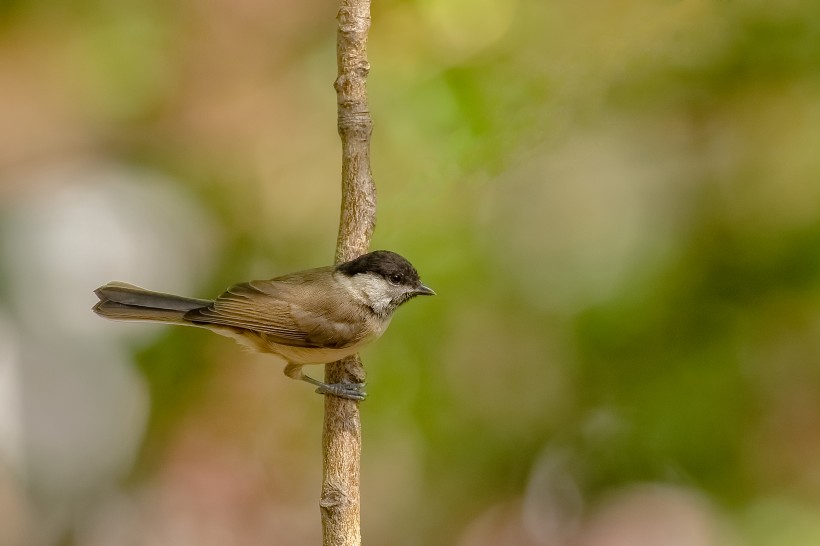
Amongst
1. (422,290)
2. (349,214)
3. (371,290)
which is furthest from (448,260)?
(349,214)

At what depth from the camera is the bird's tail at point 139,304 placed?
101 inches

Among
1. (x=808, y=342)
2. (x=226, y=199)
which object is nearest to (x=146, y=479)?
(x=226, y=199)

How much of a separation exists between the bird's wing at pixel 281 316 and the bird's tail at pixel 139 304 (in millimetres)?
35

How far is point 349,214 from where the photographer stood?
7.82 ft

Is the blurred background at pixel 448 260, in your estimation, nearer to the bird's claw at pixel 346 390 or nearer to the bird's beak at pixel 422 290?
the bird's beak at pixel 422 290

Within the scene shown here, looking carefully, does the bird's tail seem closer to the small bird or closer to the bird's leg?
the small bird

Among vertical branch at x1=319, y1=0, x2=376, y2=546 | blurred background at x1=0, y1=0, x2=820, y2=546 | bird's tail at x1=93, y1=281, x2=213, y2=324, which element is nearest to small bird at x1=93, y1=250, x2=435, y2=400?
bird's tail at x1=93, y1=281, x2=213, y2=324

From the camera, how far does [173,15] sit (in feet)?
11.2

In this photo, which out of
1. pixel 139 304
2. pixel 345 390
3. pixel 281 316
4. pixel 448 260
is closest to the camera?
pixel 345 390

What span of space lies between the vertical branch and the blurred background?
0.51 m

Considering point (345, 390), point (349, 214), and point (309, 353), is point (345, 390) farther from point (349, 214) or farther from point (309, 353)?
point (349, 214)

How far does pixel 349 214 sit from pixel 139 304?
69 cm

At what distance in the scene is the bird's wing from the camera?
263cm

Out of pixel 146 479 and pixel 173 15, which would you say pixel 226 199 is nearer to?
pixel 173 15
